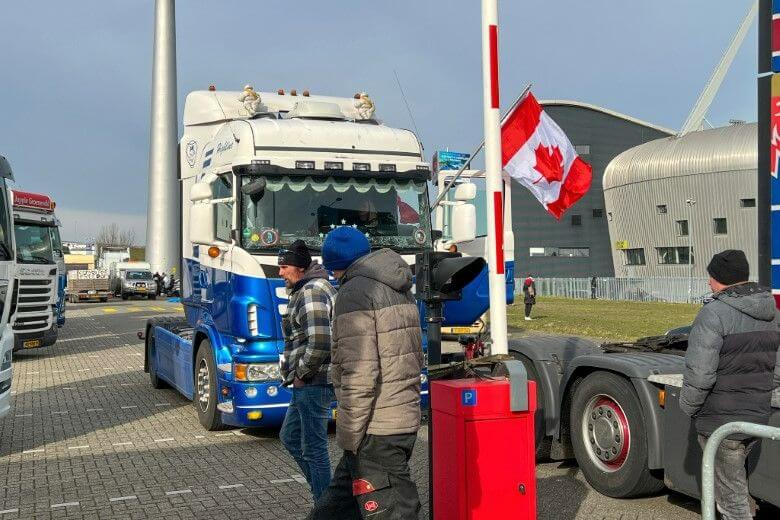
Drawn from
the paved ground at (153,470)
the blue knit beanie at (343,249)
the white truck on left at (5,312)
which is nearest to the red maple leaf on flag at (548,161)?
the paved ground at (153,470)

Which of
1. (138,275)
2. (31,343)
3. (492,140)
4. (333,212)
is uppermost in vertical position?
(492,140)

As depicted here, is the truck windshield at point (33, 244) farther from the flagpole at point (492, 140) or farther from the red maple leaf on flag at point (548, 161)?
the flagpole at point (492, 140)

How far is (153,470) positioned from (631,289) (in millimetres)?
52443

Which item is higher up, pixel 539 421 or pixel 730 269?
pixel 730 269

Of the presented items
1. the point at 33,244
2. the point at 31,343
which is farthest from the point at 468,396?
the point at 33,244

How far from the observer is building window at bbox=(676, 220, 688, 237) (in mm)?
64312

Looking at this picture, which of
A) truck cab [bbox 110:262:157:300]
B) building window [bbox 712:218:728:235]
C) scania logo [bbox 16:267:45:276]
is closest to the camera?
scania logo [bbox 16:267:45:276]

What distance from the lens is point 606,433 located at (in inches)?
248

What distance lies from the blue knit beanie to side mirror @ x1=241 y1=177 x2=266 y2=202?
14.1ft

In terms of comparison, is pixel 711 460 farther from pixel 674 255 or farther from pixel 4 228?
pixel 674 255

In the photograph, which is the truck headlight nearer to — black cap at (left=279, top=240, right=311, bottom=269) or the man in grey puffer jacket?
black cap at (left=279, top=240, right=311, bottom=269)

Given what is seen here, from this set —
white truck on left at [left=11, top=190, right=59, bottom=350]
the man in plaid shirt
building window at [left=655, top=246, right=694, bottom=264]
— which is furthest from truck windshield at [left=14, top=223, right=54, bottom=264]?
building window at [left=655, top=246, right=694, bottom=264]

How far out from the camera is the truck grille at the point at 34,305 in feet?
56.5

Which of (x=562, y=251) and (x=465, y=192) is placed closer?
(x=465, y=192)
